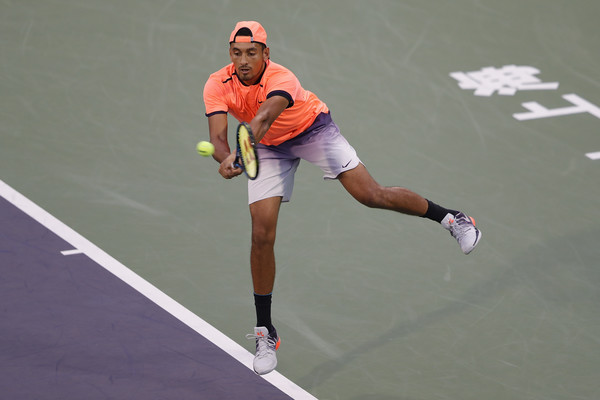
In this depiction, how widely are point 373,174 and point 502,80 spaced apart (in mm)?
2954

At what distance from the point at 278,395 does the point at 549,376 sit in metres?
2.07

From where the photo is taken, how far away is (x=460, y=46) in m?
13.1

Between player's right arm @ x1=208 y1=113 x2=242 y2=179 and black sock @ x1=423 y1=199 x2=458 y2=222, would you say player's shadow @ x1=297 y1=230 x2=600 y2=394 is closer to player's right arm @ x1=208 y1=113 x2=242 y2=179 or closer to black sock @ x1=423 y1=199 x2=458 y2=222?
black sock @ x1=423 y1=199 x2=458 y2=222

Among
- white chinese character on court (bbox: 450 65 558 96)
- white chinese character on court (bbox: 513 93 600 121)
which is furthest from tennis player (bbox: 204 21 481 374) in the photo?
white chinese character on court (bbox: 450 65 558 96)

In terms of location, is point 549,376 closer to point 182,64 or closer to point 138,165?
point 138,165

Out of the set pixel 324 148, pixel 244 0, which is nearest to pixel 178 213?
pixel 324 148

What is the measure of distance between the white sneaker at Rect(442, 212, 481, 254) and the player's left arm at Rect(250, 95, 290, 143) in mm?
1901

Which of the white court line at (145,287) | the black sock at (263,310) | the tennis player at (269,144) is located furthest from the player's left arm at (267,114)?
the white court line at (145,287)

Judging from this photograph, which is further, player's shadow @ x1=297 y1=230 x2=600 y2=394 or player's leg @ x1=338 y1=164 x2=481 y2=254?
player's shadow @ x1=297 y1=230 x2=600 y2=394

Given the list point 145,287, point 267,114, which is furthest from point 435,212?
point 145,287

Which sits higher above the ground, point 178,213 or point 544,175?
point 544,175

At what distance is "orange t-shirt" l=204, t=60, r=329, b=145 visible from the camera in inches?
283

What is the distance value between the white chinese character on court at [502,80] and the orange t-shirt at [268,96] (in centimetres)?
505

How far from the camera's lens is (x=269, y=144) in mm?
7652
